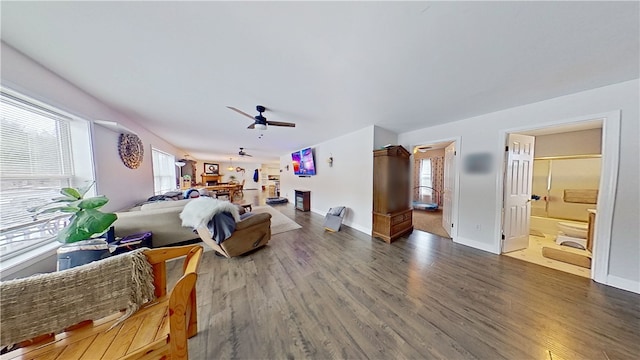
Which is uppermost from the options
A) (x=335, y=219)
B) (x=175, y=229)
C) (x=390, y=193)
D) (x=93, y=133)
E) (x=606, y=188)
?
(x=93, y=133)

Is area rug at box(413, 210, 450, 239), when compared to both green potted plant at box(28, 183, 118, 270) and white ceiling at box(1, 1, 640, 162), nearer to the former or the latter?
white ceiling at box(1, 1, 640, 162)

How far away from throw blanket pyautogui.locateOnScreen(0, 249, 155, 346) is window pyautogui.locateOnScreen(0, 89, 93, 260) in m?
1.43

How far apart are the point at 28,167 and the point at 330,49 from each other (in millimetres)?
3034

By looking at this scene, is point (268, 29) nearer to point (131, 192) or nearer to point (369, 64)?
point (369, 64)

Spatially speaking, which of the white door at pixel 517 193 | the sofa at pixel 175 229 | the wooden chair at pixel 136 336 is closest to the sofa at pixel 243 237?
the sofa at pixel 175 229

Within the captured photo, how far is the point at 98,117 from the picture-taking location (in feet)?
8.09

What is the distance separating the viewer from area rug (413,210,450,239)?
3.83 m

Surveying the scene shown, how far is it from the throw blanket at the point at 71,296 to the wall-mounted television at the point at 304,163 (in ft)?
15.6

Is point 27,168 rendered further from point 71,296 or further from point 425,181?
point 425,181

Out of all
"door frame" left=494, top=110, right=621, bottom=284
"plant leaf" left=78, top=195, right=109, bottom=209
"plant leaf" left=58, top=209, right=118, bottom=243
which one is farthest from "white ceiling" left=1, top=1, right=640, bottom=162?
"plant leaf" left=58, top=209, right=118, bottom=243

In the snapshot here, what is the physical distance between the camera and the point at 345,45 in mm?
1389

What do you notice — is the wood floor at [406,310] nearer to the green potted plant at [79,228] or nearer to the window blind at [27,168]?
the green potted plant at [79,228]

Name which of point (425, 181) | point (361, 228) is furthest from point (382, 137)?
point (425, 181)

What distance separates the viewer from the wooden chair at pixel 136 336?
33.3 inches
